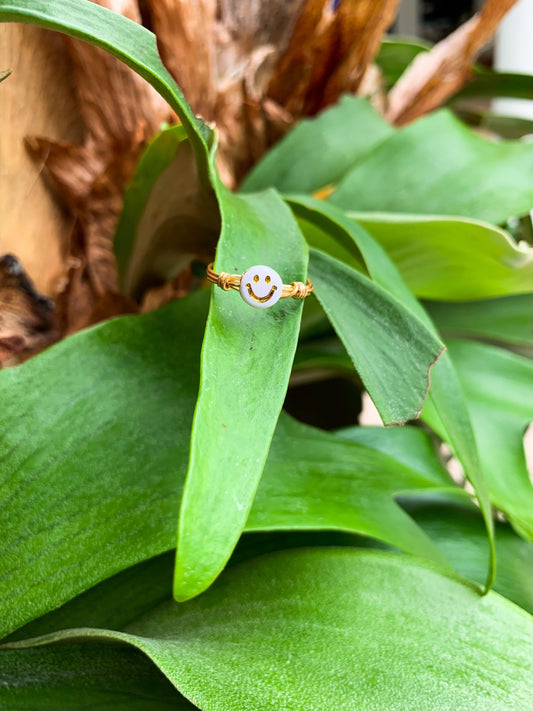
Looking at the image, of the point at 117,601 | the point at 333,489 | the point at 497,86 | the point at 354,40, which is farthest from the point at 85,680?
the point at 497,86

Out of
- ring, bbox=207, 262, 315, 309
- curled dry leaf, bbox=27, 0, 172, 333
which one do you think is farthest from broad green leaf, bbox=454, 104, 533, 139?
ring, bbox=207, 262, 315, 309

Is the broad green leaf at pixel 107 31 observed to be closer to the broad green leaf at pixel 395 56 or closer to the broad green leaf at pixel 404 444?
the broad green leaf at pixel 404 444

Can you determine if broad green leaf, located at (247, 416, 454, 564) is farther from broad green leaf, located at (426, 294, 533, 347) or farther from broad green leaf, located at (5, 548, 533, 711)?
broad green leaf, located at (426, 294, 533, 347)

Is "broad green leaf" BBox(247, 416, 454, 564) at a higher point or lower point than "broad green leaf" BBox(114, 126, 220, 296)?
lower

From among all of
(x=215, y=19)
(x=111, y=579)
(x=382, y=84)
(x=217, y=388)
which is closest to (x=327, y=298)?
(x=217, y=388)

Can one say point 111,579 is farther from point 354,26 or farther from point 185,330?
point 354,26

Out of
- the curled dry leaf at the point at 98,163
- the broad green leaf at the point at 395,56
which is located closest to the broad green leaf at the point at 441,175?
the curled dry leaf at the point at 98,163
